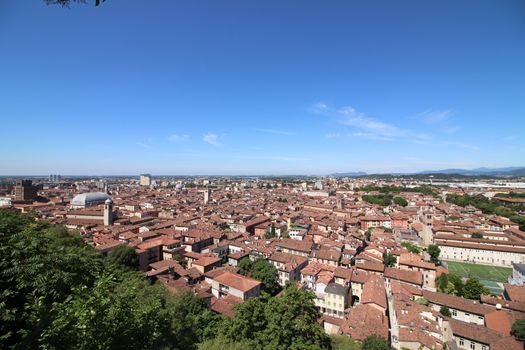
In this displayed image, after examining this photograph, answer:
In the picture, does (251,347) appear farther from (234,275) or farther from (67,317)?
(234,275)

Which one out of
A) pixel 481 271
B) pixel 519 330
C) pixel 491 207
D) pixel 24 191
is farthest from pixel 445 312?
pixel 24 191

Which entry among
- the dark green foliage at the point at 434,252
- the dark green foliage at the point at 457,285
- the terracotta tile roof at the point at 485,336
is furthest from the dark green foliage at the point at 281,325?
the dark green foliage at the point at 434,252

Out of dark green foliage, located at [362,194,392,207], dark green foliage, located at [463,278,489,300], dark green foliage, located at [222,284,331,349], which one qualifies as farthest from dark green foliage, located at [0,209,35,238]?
dark green foliage, located at [362,194,392,207]

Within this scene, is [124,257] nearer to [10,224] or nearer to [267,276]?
[10,224]

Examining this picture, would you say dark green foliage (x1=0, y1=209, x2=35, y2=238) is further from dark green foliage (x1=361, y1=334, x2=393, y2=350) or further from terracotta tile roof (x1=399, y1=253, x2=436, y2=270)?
terracotta tile roof (x1=399, y1=253, x2=436, y2=270)

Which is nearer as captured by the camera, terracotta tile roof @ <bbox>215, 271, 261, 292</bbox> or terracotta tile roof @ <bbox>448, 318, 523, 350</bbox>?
terracotta tile roof @ <bbox>448, 318, 523, 350</bbox>

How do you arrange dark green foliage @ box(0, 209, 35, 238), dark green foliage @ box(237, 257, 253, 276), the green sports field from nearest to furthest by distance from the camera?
dark green foliage @ box(0, 209, 35, 238), dark green foliage @ box(237, 257, 253, 276), the green sports field

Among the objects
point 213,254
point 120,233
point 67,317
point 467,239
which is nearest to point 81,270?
point 67,317
